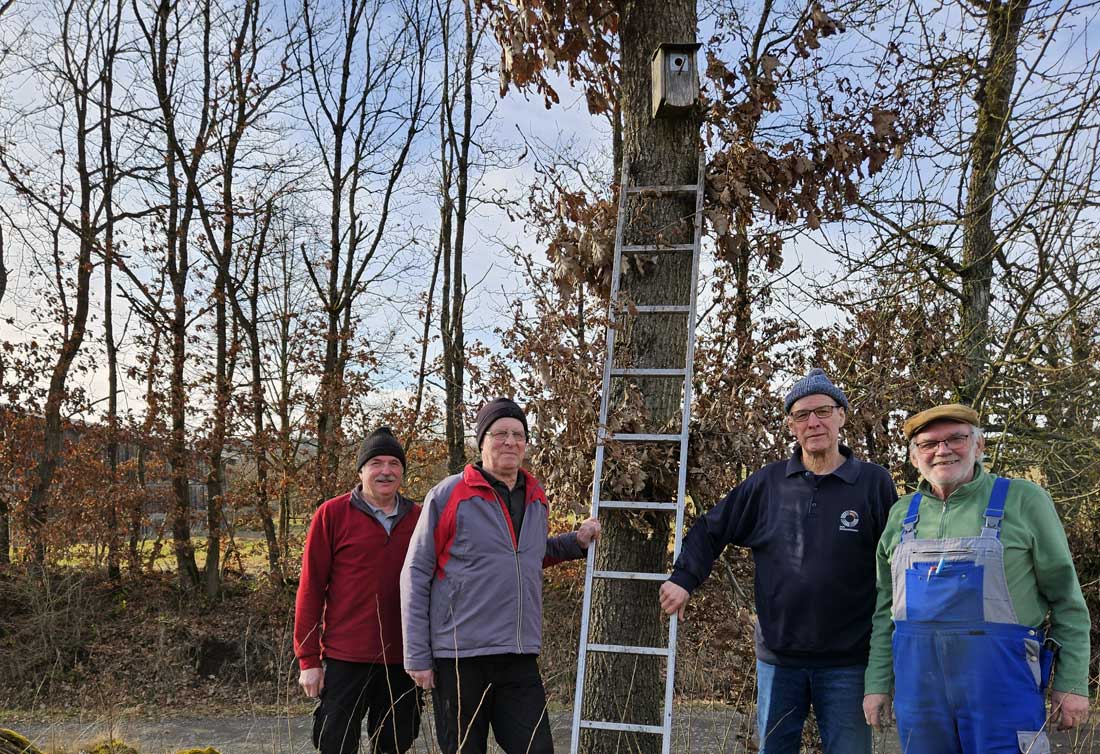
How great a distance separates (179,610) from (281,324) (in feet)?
15.4

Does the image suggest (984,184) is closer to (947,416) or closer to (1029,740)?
(947,416)

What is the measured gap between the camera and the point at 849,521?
313 centimetres

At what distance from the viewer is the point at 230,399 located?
1239 cm

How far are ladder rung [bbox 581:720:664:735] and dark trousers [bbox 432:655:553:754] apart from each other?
646 mm

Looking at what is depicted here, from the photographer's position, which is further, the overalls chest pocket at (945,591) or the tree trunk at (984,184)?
the tree trunk at (984,184)

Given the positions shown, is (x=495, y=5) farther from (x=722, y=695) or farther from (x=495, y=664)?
(x=722, y=695)

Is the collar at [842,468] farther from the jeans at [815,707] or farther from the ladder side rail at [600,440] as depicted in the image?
the ladder side rail at [600,440]

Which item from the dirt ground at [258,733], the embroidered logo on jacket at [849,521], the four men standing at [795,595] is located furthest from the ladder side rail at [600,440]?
the dirt ground at [258,733]

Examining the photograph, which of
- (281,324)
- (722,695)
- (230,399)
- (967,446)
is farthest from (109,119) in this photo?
(967,446)

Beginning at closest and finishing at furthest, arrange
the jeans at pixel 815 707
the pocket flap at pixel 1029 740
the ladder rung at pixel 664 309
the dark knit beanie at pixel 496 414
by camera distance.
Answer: the pocket flap at pixel 1029 740
the jeans at pixel 815 707
the dark knit beanie at pixel 496 414
the ladder rung at pixel 664 309

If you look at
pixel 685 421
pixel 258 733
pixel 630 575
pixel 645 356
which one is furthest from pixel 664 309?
pixel 258 733

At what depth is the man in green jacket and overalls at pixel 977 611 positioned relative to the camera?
265cm

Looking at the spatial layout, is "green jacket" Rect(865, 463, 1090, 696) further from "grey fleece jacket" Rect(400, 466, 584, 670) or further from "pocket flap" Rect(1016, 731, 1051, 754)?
"grey fleece jacket" Rect(400, 466, 584, 670)

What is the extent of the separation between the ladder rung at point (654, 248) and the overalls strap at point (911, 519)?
6.00ft
